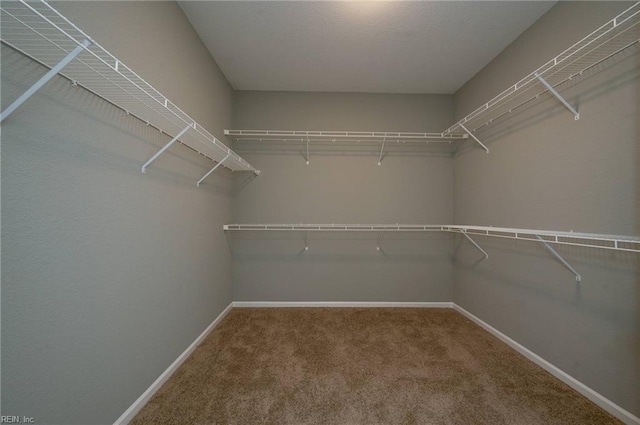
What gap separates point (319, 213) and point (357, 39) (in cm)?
170

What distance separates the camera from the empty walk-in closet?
925mm

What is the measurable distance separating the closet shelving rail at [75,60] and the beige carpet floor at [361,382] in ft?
4.70

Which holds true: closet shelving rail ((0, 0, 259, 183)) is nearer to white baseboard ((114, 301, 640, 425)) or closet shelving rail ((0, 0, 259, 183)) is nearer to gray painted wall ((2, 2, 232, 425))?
gray painted wall ((2, 2, 232, 425))

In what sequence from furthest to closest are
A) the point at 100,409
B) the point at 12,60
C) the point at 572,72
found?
the point at 572,72, the point at 100,409, the point at 12,60

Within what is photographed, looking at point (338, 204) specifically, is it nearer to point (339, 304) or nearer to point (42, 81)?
point (339, 304)

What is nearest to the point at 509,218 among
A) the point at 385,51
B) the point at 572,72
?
the point at 572,72

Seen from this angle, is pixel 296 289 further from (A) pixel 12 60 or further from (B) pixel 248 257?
(A) pixel 12 60

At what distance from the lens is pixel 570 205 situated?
1.56 metres

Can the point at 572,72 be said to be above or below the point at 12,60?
above

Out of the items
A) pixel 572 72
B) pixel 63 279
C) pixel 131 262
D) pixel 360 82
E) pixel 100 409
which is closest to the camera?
pixel 63 279

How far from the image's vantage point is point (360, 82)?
262cm

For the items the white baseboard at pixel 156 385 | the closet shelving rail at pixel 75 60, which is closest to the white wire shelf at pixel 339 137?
the closet shelving rail at pixel 75 60

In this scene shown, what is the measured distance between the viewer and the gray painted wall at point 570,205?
4.25 feet

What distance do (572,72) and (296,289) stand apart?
2903mm
